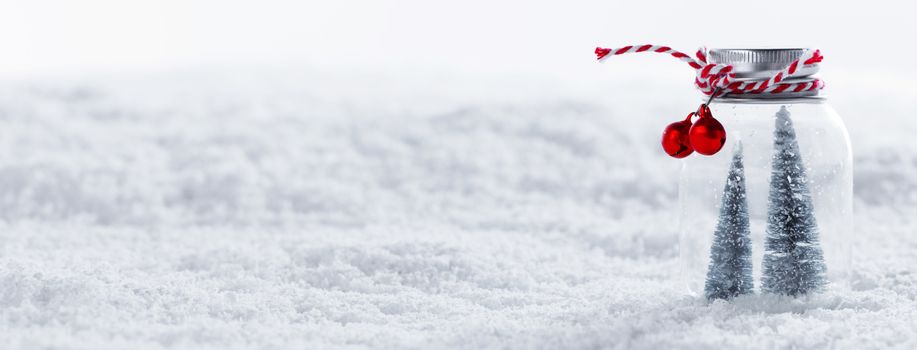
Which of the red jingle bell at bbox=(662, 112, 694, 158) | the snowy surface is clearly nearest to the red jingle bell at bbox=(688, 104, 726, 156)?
the red jingle bell at bbox=(662, 112, 694, 158)

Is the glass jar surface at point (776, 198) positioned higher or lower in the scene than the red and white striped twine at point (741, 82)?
lower

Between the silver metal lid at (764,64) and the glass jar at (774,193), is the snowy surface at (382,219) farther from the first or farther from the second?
the silver metal lid at (764,64)

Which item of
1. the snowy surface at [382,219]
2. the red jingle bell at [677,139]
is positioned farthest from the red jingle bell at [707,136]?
the snowy surface at [382,219]

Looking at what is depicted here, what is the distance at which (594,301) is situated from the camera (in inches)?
52.9

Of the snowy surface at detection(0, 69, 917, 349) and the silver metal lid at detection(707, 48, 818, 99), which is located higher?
the silver metal lid at detection(707, 48, 818, 99)

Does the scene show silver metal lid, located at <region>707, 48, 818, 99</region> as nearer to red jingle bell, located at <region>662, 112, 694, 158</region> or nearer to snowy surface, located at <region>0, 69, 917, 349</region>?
red jingle bell, located at <region>662, 112, 694, 158</region>

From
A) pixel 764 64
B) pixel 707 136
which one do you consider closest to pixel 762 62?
pixel 764 64

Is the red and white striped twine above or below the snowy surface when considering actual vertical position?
above

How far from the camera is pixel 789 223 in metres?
1.23

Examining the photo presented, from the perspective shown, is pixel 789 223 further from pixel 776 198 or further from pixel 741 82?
pixel 741 82

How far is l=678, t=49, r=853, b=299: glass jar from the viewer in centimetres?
123

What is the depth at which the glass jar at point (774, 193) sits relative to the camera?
4.05 ft

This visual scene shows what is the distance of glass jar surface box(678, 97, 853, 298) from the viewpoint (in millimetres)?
1235

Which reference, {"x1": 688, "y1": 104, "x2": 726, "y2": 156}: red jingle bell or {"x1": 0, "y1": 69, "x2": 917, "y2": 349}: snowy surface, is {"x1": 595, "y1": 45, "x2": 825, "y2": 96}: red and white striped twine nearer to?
{"x1": 688, "y1": 104, "x2": 726, "y2": 156}: red jingle bell
